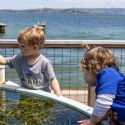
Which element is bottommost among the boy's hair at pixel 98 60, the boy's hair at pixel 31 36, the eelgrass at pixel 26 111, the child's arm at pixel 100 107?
the eelgrass at pixel 26 111

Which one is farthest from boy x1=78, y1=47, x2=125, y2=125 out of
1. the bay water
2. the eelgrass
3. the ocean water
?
the ocean water

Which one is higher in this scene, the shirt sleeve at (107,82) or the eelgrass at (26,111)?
the shirt sleeve at (107,82)

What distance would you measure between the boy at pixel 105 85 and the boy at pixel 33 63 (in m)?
0.78

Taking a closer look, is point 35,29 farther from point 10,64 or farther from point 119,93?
point 119,93

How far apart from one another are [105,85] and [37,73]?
1.04m

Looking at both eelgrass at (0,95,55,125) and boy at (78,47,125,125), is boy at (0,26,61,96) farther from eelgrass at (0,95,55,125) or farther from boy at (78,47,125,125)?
boy at (78,47,125,125)

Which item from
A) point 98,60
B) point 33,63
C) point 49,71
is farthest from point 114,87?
point 33,63

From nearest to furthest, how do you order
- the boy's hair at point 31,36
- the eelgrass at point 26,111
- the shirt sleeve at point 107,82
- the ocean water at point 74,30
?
the shirt sleeve at point 107,82 → the eelgrass at point 26,111 → the boy's hair at point 31,36 → the ocean water at point 74,30

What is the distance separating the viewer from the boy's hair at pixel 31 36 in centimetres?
295

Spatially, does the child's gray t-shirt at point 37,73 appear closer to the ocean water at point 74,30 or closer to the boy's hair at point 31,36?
the boy's hair at point 31,36

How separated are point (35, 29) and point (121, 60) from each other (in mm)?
1354

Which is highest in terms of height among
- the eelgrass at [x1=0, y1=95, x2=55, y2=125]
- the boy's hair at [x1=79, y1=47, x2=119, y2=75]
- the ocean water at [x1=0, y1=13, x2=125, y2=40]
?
the boy's hair at [x1=79, y1=47, x2=119, y2=75]

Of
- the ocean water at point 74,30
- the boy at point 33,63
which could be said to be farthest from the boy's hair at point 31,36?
the ocean water at point 74,30

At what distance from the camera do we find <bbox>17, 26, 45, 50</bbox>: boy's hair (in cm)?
295
